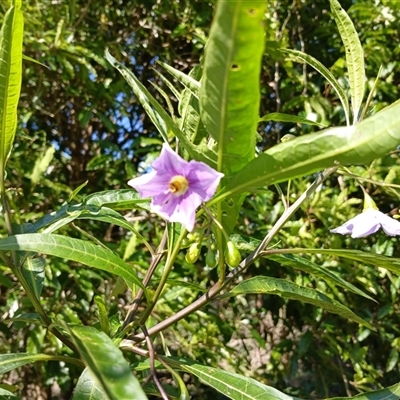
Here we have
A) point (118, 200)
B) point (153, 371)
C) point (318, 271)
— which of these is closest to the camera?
point (153, 371)

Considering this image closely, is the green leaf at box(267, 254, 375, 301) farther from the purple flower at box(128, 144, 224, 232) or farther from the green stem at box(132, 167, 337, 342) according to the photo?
the purple flower at box(128, 144, 224, 232)

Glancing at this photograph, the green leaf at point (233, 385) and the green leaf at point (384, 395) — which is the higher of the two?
the green leaf at point (233, 385)

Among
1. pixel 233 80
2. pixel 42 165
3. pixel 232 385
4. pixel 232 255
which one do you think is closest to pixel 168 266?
pixel 232 255

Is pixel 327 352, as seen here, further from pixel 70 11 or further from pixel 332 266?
pixel 70 11

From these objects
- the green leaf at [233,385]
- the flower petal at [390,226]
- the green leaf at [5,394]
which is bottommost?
the green leaf at [5,394]

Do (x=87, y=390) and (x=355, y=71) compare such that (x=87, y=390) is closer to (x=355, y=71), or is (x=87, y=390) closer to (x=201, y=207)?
(x=201, y=207)

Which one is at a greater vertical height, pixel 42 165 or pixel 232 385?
pixel 42 165

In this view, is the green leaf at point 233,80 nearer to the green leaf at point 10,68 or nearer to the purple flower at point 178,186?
the purple flower at point 178,186

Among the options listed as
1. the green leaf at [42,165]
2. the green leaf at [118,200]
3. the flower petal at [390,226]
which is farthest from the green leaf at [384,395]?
the green leaf at [42,165]
